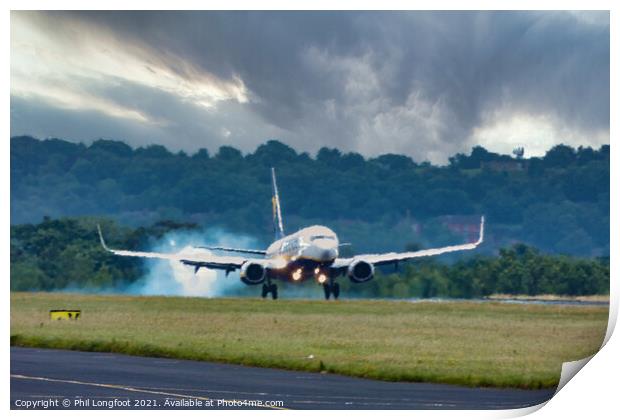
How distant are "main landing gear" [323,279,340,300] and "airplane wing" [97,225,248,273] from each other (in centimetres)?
538

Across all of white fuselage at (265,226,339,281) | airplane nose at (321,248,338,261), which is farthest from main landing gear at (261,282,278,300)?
airplane nose at (321,248,338,261)

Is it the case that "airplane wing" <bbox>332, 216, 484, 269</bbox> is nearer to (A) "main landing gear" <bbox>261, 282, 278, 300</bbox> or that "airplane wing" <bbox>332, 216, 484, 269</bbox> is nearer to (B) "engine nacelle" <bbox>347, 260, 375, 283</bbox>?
(B) "engine nacelle" <bbox>347, 260, 375, 283</bbox>

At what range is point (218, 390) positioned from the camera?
83.5 feet

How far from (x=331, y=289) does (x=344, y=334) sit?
18813mm

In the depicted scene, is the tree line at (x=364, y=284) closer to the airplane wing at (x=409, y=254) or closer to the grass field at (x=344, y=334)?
the airplane wing at (x=409, y=254)

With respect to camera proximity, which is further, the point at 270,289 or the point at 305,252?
the point at 270,289

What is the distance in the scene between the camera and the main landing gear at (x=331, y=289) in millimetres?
55938

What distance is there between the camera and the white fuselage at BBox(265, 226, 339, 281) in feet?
182

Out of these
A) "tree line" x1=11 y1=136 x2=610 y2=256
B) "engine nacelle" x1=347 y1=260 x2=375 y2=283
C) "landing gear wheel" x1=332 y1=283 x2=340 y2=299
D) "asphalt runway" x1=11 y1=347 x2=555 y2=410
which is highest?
"tree line" x1=11 y1=136 x2=610 y2=256

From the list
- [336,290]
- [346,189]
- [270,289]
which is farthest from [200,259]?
[346,189]

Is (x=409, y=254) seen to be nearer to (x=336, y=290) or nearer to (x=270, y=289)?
(x=336, y=290)

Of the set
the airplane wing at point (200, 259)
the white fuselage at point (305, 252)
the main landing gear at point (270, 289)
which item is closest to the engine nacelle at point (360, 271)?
the white fuselage at point (305, 252)

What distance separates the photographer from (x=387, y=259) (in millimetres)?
52219

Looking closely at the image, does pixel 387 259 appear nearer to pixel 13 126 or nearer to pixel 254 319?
pixel 254 319
